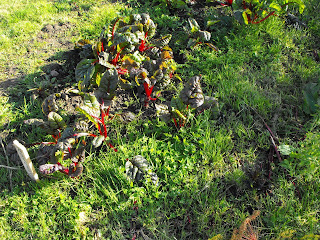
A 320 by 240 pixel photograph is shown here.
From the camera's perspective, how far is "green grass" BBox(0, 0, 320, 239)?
2.38 meters

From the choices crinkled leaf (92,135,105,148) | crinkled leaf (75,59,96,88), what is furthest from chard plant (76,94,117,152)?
crinkled leaf (75,59,96,88)

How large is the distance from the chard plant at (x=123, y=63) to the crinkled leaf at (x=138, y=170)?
846 mm

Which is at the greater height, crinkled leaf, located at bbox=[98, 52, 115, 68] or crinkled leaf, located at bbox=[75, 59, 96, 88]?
crinkled leaf, located at bbox=[98, 52, 115, 68]

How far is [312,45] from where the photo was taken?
4066mm

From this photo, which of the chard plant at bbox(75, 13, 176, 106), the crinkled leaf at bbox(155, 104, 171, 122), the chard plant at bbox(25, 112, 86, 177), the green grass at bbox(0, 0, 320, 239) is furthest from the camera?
the chard plant at bbox(75, 13, 176, 106)

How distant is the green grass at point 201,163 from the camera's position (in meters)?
2.38

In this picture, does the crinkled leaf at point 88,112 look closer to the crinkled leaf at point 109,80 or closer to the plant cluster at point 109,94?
the plant cluster at point 109,94

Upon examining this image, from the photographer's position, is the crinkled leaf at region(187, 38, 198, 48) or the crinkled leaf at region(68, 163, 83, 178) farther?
the crinkled leaf at region(187, 38, 198, 48)

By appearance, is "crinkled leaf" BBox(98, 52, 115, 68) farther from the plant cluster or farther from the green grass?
the green grass

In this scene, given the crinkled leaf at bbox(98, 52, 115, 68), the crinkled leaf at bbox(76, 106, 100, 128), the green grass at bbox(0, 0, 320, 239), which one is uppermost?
the crinkled leaf at bbox(98, 52, 115, 68)

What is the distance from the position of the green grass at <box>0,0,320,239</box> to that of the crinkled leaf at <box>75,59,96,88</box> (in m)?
0.48

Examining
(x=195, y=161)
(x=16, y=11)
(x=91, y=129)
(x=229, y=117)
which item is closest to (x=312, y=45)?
(x=229, y=117)

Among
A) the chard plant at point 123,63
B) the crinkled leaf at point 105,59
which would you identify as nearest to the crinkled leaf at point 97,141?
the chard plant at point 123,63

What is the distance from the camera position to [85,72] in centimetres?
313
